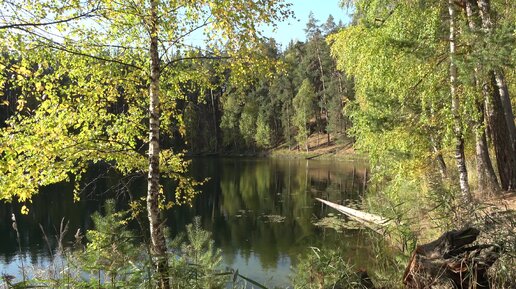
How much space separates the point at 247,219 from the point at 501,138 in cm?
1218

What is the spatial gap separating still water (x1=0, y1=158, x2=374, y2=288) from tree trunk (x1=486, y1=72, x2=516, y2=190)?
12.7 ft

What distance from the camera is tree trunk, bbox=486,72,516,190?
968cm

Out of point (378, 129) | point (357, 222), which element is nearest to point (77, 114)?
point (378, 129)

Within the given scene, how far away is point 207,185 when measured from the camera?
31.5 metres

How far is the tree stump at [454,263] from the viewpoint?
3.29 metres

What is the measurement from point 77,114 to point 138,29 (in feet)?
4.92

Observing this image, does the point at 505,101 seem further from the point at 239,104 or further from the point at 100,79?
the point at 100,79

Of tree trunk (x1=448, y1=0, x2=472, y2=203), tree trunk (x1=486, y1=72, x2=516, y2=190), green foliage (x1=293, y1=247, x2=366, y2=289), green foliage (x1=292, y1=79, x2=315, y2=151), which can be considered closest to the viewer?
green foliage (x1=293, y1=247, x2=366, y2=289)

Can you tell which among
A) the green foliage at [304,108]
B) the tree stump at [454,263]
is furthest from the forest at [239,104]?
the green foliage at [304,108]

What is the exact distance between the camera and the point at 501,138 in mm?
9773

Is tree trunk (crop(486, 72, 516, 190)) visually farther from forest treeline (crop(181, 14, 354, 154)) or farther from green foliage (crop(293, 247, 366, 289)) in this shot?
forest treeline (crop(181, 14, 354, 154))

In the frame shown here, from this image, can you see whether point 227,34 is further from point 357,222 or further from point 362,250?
point 357,222

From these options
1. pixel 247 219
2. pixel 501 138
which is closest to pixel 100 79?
pixel 501 138

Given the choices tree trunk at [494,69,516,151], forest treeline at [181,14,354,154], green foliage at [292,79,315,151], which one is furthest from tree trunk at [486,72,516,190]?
green foliage at [292,79,315,151]
